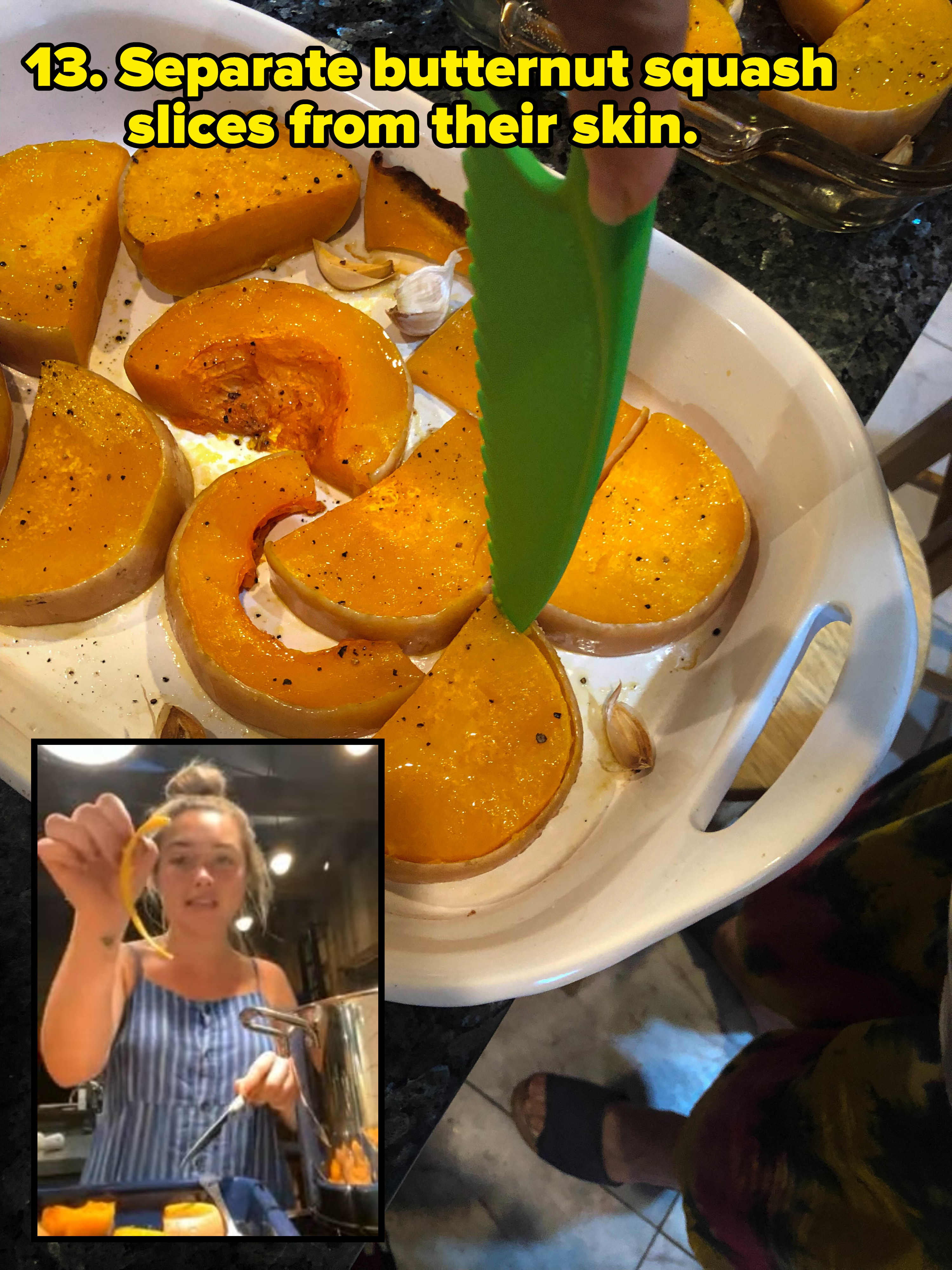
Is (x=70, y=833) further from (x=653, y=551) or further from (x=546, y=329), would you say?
(x=653, y=551)

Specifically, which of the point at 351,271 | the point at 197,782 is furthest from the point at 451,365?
the point at 197,782

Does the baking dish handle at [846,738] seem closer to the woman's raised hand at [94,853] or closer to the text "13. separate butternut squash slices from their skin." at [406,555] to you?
the text "13. separate butternut squash slices from their skin." at [406,555]

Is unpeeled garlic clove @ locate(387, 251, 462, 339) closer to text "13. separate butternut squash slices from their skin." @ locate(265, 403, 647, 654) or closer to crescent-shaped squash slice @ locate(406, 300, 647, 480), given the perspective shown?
crescent-shaped squash slice @ locate(406, 300, 647, 480)

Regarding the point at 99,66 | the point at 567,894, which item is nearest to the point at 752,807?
the point at 567,894

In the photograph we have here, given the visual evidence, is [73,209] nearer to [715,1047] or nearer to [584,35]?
[584,35]

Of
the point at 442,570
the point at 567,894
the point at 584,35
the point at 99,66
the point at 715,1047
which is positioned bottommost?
the point at 715,1047

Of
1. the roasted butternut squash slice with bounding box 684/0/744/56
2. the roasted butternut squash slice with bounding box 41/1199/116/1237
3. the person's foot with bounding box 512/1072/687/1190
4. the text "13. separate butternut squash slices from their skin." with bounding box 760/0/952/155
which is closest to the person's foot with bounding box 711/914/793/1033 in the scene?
the person's foot with bounding box 512/1072/687/1190

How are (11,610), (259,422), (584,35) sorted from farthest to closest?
(259,422), (11,610), (584,35)
